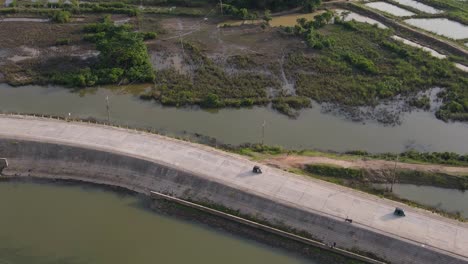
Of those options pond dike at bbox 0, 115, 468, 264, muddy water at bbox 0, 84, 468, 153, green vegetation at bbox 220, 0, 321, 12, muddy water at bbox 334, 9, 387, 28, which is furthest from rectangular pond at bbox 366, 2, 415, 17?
pond dike at bbox 0, 115, 468, 264

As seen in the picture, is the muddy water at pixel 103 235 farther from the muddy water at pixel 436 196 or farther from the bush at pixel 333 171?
the muddy water at pixel 436 196

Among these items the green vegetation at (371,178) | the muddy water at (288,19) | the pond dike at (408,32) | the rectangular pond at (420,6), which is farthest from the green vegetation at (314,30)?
the green vegetation at (371,178)

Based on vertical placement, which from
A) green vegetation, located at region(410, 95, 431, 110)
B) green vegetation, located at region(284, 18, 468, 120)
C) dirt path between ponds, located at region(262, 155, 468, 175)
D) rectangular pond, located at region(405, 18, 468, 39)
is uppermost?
rectangular pond, located at region(405, 18, 468, 39)

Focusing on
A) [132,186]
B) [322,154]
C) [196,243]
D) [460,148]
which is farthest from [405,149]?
[132,186]

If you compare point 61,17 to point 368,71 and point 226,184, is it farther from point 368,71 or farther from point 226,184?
point 226,184

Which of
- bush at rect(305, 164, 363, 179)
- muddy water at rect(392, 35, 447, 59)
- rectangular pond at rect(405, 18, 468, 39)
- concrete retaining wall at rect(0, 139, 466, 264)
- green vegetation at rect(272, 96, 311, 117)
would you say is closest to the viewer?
concrete retaining wall at rect(0, 139, 466, 264)

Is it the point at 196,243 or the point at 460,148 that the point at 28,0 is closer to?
the point at 196,243

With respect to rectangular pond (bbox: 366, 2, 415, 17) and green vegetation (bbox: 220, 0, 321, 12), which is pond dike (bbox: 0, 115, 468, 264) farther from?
rectangular pond (bbox: 366, 2, 415, 17)

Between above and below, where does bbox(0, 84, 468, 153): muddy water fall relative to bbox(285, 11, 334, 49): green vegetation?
below
